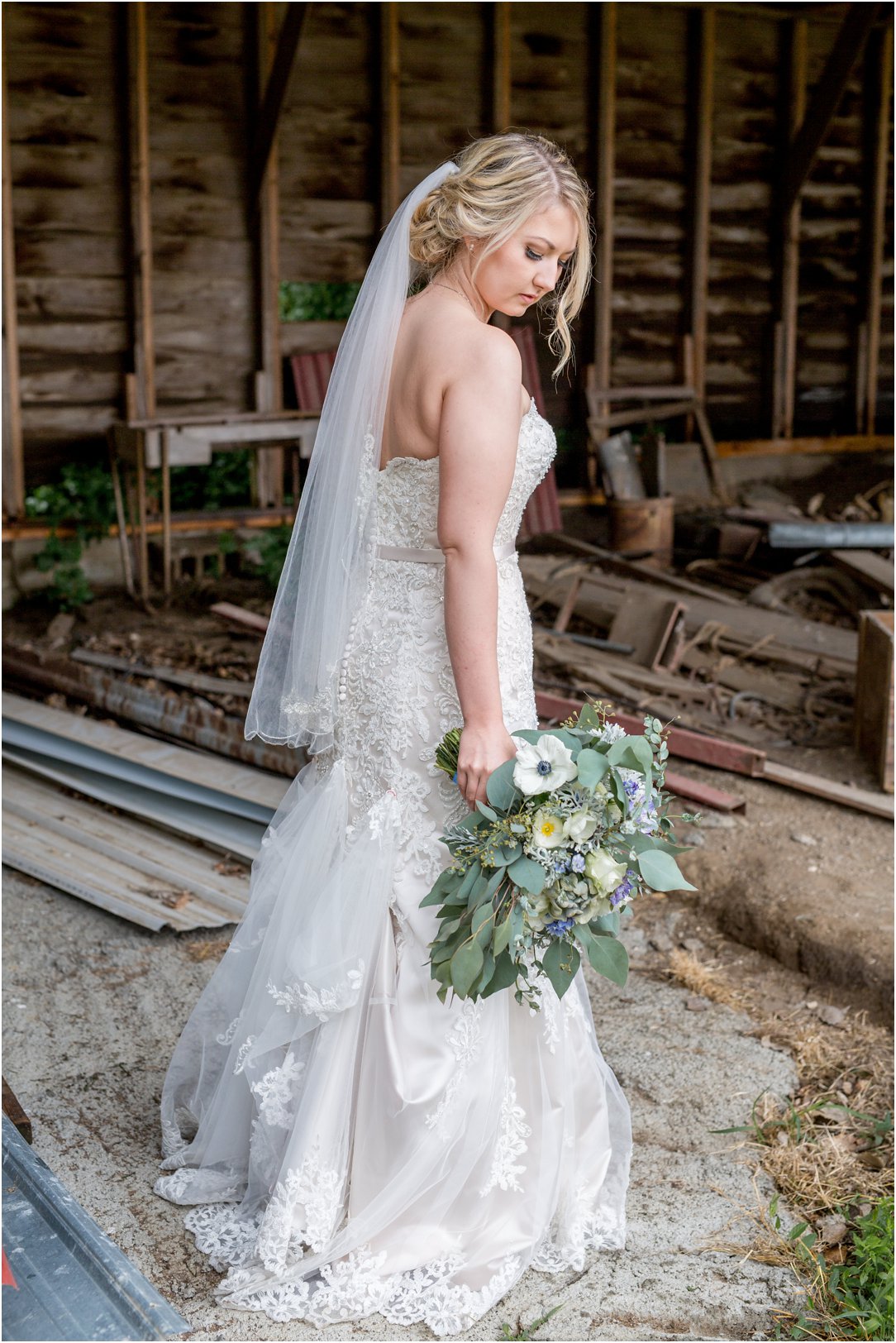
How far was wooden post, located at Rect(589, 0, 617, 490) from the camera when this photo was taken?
980cm

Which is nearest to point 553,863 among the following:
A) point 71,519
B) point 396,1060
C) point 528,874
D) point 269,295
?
point 528,874

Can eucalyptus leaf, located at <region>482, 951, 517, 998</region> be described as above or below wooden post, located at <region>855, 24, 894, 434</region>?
below

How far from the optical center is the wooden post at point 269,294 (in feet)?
28.6

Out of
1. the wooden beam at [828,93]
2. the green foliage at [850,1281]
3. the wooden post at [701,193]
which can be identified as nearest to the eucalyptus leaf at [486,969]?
the green foliage at [850,1281]

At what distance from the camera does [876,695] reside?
5719mm

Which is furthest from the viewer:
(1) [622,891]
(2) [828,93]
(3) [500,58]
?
(2) [828,93]

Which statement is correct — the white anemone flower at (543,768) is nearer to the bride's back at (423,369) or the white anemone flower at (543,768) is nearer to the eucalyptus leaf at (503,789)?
the eucalyptus leaf at (503,789)

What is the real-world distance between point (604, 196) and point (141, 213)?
147 inches

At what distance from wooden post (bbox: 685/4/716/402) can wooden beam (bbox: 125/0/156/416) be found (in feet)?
14.5

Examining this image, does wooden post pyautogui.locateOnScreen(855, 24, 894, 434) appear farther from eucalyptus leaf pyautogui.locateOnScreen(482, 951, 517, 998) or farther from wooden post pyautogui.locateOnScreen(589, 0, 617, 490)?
eucalyptus leaf pyautogui.locateOnScreen(482, 951, 517, 998)

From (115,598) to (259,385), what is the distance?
1.90 m

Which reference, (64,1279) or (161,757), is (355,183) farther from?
(64,1279)

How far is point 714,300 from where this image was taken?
10773 millimetres

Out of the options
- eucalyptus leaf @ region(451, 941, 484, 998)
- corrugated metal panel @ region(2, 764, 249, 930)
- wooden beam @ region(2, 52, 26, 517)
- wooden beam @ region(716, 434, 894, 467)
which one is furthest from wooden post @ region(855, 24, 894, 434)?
eucalyptus leaf @ region(451, 941, 484, 998)
